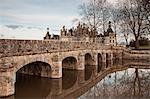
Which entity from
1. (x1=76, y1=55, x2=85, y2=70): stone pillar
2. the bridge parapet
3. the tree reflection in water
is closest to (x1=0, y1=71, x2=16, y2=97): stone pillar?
the bridge parapet

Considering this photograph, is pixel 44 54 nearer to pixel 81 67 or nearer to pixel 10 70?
pixel 10 70

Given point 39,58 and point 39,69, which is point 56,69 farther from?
point 39,58

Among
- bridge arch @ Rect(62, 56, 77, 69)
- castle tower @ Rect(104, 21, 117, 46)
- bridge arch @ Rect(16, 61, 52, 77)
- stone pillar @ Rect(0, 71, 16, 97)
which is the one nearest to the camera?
stone pillar @ Rect(0, 71, 16, 97)

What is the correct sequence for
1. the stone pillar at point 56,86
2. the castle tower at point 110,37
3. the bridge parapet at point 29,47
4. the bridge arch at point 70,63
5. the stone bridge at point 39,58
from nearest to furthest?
the stone bridge at point 39,58, the bridge parapet at point 29,47, the stone pillar at point 56,86, the bridge arch at point 70,63, the castle tower at point 110,37

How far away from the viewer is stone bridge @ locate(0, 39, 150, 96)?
544 inches

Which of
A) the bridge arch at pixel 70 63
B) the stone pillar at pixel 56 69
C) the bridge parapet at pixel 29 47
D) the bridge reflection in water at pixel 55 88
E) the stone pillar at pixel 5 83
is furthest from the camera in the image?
the bridge arch at pixel 70 63

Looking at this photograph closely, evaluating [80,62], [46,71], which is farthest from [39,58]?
[80,62]

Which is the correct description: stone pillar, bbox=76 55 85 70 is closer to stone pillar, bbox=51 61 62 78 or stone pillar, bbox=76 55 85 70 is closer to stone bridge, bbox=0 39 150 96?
stone bridge, bbox=0 39 150 96

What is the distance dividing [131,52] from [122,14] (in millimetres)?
6430

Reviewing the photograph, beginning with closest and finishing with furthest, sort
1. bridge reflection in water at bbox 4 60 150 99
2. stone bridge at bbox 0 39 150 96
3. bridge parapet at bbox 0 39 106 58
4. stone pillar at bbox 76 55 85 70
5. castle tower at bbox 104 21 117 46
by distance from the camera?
stone bridge at bbox 0 39 150 96 < bridge parapet at bbox 0 39 106 58 < bridge reflection in water at bbox 4 60 150 99 < stone pillar at bbox 76 55 85 70 < castle tower at bbox 104 21 117 46

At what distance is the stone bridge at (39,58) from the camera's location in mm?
13812

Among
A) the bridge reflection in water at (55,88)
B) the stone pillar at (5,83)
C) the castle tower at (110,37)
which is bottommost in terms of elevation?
the bridge reflection in water at (55,88)

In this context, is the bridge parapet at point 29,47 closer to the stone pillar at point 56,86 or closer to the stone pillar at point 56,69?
the stone pillar at point 56,69

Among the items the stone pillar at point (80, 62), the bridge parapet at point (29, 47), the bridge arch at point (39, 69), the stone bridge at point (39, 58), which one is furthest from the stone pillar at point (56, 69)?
the stone pillar at point (80, 62)
